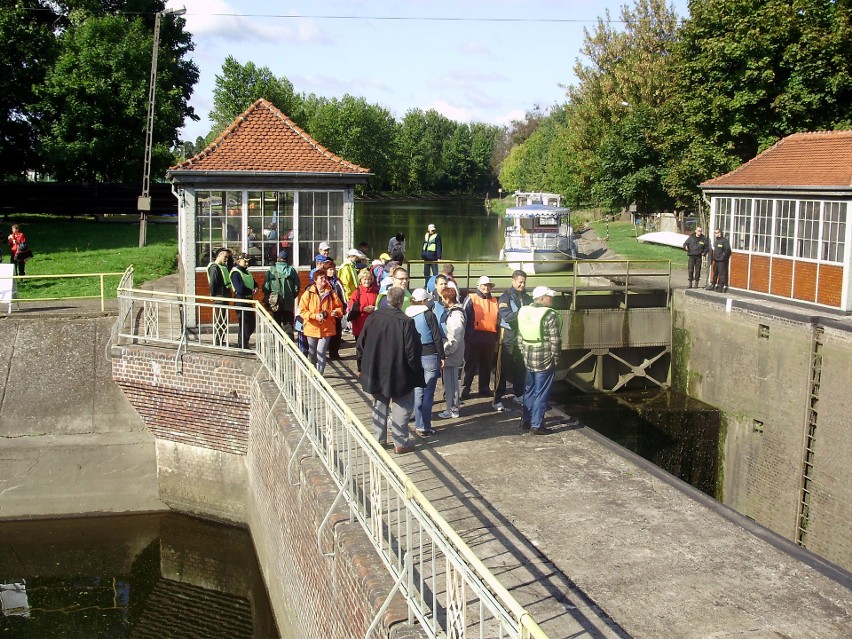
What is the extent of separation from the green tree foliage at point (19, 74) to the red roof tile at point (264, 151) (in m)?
29.1

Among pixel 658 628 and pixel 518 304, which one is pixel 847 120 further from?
pixel 658 628

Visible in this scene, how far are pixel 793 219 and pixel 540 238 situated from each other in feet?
52.5

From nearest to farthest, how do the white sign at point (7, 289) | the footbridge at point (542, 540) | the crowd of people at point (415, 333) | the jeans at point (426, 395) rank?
the footbridge at point (542, 540) < the crowd of people at point (415, 333) < the jeans at point (426, 395) < the white sign at point (7, 289)

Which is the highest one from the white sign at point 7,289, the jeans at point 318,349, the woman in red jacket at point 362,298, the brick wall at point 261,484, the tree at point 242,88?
the tree at point 242,88

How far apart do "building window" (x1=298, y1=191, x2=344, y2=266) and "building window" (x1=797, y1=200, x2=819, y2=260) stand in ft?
28.6

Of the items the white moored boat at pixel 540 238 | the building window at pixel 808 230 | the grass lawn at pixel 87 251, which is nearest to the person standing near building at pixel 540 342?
the building window at pixel 808 230

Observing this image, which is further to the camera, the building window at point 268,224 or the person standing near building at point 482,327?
the building window at point 268,224

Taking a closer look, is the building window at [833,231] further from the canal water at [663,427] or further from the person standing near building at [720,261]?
the canal water at [663,427]

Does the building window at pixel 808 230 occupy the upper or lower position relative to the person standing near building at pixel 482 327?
upper

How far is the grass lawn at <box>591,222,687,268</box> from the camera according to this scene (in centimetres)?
3284

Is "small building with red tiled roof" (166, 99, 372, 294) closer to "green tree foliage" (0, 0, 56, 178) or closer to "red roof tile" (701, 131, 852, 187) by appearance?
"red roof tile" (701, 131, 852, 187)

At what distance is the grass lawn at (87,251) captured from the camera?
824 inches

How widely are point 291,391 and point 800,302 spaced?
448 inches

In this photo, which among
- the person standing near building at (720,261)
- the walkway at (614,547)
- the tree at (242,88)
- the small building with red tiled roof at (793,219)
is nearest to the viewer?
the walkway at (614,547)
